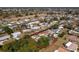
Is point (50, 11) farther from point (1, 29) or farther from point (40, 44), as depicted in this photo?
point (1, 29)

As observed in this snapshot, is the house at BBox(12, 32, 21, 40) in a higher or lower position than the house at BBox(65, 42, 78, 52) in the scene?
higher

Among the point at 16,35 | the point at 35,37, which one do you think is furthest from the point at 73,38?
the point at 16,35

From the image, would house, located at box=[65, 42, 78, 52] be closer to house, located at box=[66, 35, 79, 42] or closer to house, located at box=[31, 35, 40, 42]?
house, located at box=[66, 35, 79, 42]

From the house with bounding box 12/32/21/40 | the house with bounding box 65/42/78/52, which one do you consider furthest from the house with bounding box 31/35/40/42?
the house with bounding box 65/42/78/52

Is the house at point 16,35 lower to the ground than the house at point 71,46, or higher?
higher

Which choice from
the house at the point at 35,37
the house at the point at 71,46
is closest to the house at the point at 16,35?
the house at the point at 35,37

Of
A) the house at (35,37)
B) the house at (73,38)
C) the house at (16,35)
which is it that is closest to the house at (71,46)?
the house at (73,38)

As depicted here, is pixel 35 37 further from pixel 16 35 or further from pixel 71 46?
pixel 71 46

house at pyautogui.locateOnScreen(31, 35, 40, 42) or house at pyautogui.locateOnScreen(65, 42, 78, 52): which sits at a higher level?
house at pyautogui.locateOnScreen(31, 35, 40, 42)

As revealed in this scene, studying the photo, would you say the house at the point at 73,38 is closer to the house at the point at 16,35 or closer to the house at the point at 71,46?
the house at the point at 71,46

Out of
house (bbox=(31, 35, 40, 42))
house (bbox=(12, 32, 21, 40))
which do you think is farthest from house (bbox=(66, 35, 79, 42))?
house (bbox=(12, 32, 21, 40))

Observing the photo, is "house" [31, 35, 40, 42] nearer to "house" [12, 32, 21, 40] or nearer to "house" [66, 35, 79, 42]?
"house" [12, 32, 21, 40]

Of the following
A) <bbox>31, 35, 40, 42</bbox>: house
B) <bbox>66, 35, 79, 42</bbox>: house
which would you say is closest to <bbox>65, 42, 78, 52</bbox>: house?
<bbox>66, 35, 79, 42</bbox>: house
